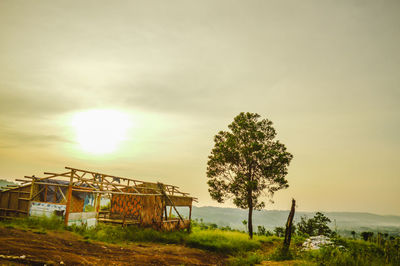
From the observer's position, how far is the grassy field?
10.5 metres

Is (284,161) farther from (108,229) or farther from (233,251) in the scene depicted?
(108,229)

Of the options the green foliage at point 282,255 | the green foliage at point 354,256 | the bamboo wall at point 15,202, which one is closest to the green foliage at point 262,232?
A: the green foliage at point 282,255

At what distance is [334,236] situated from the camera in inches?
527

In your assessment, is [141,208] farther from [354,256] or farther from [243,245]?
[354,256]

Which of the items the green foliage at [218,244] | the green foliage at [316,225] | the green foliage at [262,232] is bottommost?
the green foliage at [262,232]

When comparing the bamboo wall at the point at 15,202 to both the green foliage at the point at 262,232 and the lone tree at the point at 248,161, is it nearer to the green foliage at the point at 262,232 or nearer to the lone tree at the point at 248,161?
the lone tree at the point at 248,161

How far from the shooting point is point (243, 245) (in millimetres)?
20000

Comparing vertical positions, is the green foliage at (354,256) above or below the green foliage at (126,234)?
above

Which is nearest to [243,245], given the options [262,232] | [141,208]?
[141,208]

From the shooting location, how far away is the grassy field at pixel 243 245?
10.5 m

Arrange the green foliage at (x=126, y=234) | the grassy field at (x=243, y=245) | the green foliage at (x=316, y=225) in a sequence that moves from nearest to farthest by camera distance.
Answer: the grassy field at (x=243, y=245), the green foliage at (x=126, y=234), the green foliage at (x=316, y=225)

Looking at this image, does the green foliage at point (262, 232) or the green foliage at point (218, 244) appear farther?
the green foliage at point (262, 232)

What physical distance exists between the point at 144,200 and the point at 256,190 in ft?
37.2

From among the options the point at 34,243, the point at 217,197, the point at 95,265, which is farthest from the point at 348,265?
the point at 217,197
